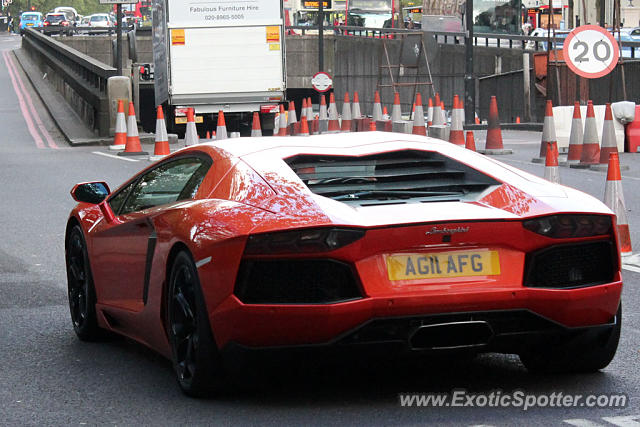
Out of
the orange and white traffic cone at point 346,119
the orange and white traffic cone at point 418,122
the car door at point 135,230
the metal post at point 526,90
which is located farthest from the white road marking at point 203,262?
the metal post at point 526,90

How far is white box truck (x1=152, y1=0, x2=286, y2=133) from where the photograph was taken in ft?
97.2

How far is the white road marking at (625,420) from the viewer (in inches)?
192

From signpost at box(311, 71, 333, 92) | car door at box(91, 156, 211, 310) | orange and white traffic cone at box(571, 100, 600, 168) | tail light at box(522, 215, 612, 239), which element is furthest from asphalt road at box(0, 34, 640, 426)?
signpost at box(311, 71, 333, 92)

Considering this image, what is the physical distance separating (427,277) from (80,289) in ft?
8.66

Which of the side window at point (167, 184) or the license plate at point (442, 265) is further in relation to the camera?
the side window at point (167, 184)

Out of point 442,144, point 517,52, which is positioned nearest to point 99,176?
point 442,144

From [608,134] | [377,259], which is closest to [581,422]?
[377,259]

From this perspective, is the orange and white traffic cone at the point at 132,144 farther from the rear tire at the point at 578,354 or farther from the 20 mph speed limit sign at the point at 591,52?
the rear tire at the point at 578,354

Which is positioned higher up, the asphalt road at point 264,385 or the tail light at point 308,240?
the tail light at point 308,240

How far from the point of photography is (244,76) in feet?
98.5

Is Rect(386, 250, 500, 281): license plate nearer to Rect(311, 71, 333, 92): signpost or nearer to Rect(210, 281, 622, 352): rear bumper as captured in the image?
Rect(210, 281, 622, 352): rear bumper

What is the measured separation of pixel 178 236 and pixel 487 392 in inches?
55.4

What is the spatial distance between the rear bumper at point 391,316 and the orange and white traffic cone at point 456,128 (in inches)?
607

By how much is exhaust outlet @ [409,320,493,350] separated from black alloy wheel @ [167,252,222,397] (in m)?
0.80
